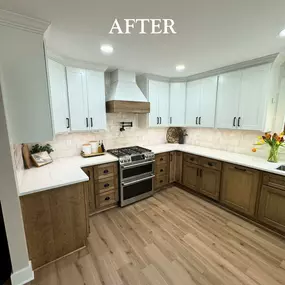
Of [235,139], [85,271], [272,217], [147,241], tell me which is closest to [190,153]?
[235,139]

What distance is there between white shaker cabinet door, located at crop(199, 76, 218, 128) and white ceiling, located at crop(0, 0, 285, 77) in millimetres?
604

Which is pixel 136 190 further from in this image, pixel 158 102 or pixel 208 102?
pixel 208 102

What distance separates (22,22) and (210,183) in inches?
133

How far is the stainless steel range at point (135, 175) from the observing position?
9.19 feet

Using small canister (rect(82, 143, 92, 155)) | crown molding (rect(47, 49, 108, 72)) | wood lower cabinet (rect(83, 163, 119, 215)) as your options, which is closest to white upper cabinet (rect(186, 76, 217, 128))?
crown molding (rect(47, 49, 108, 72))

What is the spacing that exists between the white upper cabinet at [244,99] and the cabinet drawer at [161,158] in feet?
3.90

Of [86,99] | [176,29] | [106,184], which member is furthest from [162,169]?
[176,29]

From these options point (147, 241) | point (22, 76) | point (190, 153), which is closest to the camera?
point (22, 76)

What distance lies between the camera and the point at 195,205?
298 cm

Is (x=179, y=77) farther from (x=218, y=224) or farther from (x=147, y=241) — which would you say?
(x=147, y=241)

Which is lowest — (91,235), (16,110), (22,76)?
(91,235)

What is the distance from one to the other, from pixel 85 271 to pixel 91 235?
0.55 m

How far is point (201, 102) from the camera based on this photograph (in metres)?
3.37

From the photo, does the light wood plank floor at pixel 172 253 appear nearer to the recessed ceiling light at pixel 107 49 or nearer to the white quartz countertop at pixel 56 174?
the white quartz countertop at pixel 56 174
